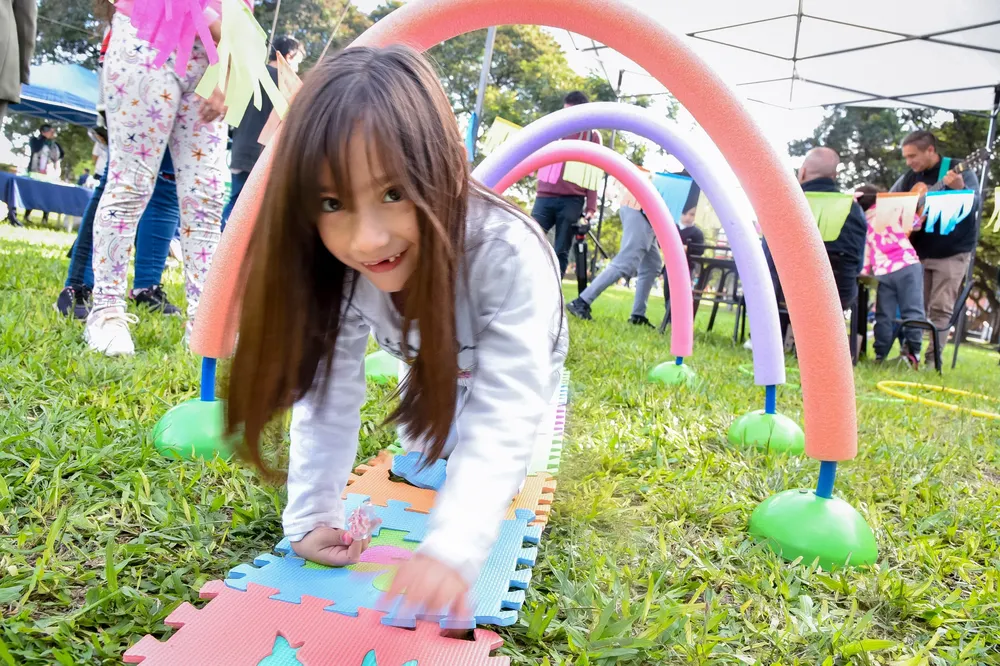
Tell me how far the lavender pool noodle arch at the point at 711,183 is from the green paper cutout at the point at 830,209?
5.34 ft

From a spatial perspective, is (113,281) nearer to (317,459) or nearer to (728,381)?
(317,459)

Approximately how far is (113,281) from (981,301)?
69.0 feet

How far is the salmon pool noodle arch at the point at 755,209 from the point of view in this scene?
1261 mm

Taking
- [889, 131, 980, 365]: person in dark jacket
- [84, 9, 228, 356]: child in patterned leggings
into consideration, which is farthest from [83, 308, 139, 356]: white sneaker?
[889, 131, 980, 365]: person in dark jacket

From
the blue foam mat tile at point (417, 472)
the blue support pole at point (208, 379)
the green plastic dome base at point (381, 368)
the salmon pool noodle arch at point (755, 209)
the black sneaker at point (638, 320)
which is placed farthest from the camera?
the black sneaker at point (638, 320)

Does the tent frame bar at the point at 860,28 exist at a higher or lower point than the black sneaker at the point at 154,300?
higher

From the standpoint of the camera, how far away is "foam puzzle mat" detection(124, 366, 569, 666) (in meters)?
0.87

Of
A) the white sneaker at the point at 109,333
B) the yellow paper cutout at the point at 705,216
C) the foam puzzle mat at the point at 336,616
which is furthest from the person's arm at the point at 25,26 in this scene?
the yellow paper cutout at the point at 705,216

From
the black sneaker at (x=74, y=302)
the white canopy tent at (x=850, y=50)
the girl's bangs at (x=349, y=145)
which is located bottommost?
the black sneaker at (x=74, y=302)

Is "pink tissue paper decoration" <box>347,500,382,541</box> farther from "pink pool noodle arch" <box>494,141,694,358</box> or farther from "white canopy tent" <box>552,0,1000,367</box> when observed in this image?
"white canopy tent" <box>552,0,1000,367</box>

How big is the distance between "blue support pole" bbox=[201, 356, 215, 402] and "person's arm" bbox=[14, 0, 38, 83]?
1.36m

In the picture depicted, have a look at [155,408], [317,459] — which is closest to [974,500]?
[317,459]

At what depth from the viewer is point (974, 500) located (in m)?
1.75

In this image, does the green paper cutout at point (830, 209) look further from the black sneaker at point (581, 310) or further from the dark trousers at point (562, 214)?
the black sneaker at point (581, 310)
